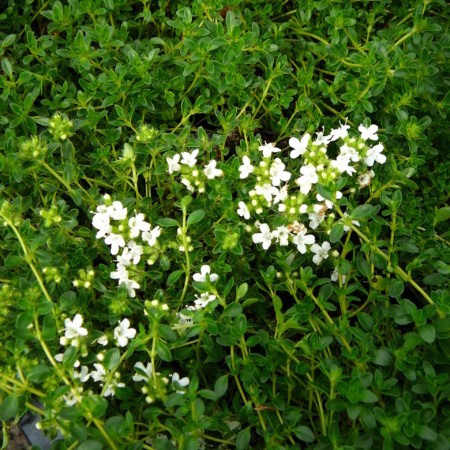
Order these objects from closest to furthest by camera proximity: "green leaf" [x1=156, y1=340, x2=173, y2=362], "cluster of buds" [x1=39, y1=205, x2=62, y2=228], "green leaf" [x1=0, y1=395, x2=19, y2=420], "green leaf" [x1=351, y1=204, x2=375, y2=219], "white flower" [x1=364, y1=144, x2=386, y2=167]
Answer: "green leaf" [x1=0, y1=395, x2=19, y2=420], "green leaf" [x1=156, y1=340, x2=173, y2=362], "green leaf" [x1=351, y1=204, x2=375, y2=219], "cluster of buds" [x1=39, y1=205, x2=62, y2=228], "white flower" [x1=364, y1=144, x2=386, y2=167]

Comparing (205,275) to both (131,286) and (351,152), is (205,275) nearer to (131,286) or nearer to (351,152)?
(131,286)

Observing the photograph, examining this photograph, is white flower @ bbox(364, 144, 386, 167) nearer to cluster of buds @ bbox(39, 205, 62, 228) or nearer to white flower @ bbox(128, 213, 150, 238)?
white flower @ bbox(128, 213, 150, 238)

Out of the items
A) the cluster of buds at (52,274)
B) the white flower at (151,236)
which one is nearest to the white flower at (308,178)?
the white flower at (151,236)

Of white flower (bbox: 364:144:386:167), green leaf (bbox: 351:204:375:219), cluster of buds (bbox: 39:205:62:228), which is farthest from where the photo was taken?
white flower (bbox: 364:144:386:167)

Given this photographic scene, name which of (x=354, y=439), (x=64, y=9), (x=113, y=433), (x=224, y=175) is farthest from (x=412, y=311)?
(x=64, y=9)

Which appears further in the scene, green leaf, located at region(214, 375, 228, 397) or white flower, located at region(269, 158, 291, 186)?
white flower, located at region(269, 158, 291, 186)

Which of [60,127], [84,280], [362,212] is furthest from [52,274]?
[362,212]

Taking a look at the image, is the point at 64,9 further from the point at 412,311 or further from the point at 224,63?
the point at 412,311

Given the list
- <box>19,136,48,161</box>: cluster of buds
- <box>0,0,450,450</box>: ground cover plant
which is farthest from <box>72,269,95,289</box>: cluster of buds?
<box>19,136,48,161</box>: cluster of buds
